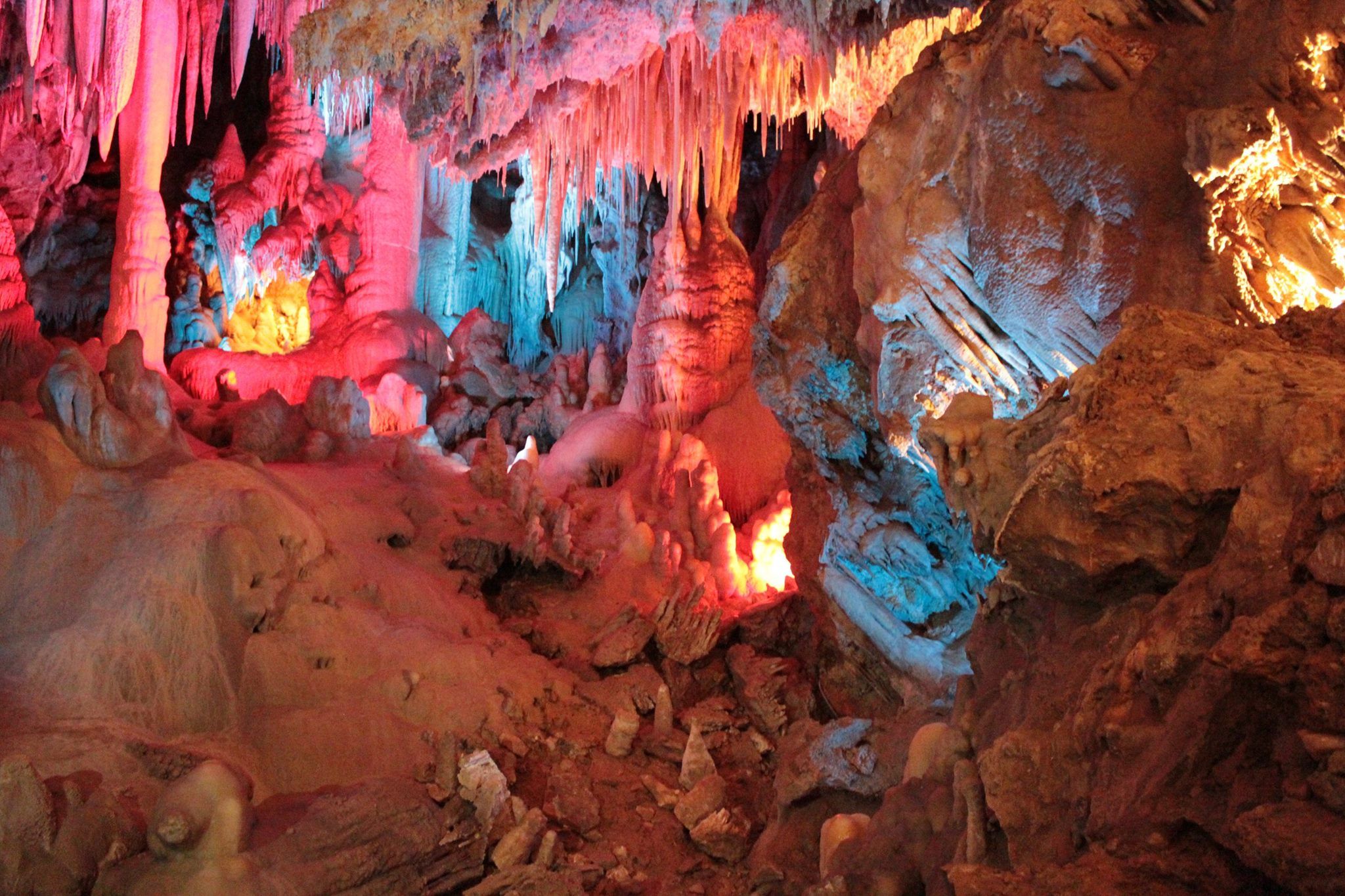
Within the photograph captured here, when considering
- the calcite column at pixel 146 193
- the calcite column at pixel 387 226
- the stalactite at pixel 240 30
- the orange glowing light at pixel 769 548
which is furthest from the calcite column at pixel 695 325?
the calcite column at pixel 146 193

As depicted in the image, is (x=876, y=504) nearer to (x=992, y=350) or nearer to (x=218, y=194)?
(x=992, y=350)

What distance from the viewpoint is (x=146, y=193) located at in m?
10.8

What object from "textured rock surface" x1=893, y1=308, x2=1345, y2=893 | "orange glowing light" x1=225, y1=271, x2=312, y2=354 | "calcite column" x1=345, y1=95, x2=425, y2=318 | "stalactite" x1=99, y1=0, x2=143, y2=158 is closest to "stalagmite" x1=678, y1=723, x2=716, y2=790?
"textured rock surface" x1=893, y1=308, x2=1345, y2=893

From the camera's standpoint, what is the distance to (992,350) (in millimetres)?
5090

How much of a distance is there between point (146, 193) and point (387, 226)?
13.1 ft

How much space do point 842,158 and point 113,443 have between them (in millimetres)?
5341

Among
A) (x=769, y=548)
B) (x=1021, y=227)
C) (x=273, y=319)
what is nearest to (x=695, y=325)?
(x=769, y=548)

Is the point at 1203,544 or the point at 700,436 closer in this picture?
the point at 1203,544

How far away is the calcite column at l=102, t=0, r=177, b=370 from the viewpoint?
34.8 feet

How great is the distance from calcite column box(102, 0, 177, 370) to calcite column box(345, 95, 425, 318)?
3.57 metres

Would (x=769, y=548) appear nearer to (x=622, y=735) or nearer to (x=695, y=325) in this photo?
(x=695, y=325)

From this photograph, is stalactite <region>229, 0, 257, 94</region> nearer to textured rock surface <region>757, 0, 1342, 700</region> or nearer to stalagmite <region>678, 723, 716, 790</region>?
textured rock surface <region>757, 0, 1342, 700</region>

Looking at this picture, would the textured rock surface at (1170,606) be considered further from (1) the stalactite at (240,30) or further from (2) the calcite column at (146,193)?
(2) the calcite column at (146,193)

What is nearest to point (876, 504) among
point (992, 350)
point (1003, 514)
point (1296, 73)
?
point (992, 350)
